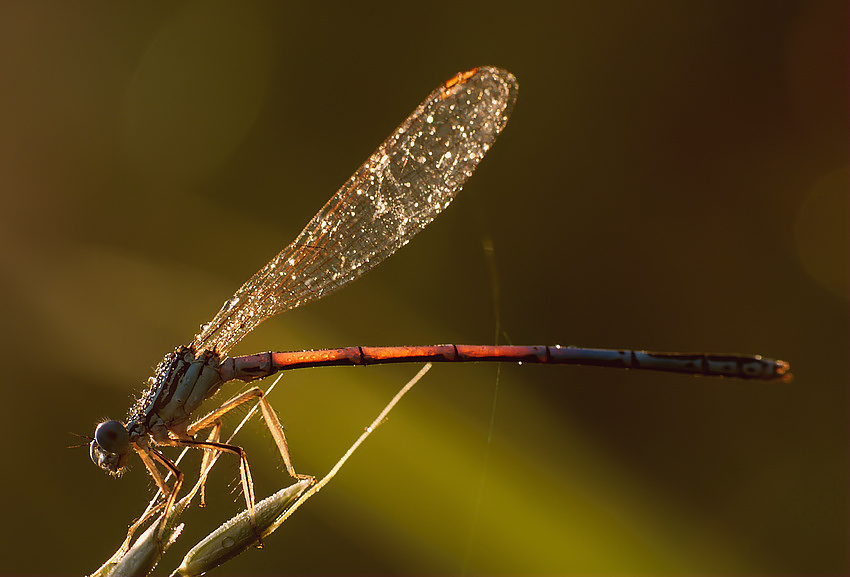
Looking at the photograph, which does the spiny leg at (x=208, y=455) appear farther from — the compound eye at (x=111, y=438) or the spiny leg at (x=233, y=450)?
the compound eye at (x=111, y=438)

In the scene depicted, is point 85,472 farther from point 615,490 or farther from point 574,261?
point 574,261

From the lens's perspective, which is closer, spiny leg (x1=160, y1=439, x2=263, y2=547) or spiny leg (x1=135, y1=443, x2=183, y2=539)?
spiny leg (x1=135, y1=443, x2=183, y2=539)

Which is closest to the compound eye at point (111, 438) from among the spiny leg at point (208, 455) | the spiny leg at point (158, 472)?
the spiny leg at point (158, 472)

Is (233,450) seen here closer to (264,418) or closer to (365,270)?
(264,418)

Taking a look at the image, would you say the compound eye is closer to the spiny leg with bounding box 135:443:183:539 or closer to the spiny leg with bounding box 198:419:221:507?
the spiny leg with bounding box 135:443:183:539

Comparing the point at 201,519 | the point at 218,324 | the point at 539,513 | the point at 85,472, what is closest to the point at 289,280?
the point at 218,324

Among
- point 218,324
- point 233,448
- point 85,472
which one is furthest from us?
point 85,472

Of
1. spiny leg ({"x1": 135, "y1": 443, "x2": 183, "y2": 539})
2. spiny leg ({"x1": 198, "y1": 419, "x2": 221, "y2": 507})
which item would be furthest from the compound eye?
spiny leg ({"x1": 198, "y1": 419, "x2": 221, "y2": 507})
